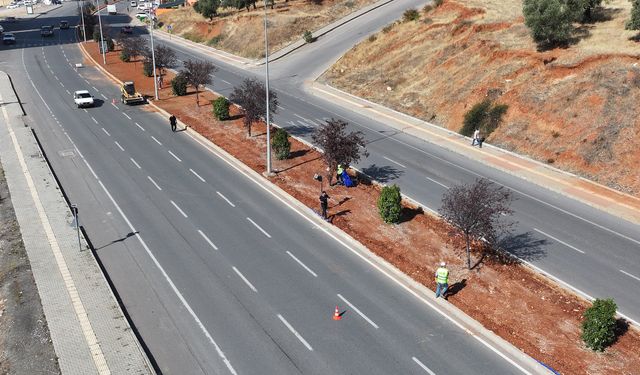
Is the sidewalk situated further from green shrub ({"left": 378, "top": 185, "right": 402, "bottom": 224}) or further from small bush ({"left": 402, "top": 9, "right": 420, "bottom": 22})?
small bush ({"left": 402, "top": 9, "right": 420, "bottom": 22})

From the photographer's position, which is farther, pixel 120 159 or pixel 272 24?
pixel 272 24

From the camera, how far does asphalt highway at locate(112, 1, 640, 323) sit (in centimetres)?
2225

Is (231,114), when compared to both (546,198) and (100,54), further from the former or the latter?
(100,54)

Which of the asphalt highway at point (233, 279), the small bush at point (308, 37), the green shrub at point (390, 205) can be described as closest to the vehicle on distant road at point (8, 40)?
the small bush at point (308, 37)

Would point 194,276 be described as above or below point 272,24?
below

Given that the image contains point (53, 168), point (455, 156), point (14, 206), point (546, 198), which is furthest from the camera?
point (455, 156)

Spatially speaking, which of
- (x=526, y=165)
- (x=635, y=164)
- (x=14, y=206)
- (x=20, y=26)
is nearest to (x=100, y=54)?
(x=20, y=26)

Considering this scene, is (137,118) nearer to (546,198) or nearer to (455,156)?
(455,156)

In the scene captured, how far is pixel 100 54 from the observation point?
2852 inches

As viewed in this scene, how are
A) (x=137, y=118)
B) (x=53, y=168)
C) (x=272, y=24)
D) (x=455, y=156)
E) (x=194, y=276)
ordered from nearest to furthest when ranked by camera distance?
(x=194, y=276), (x=53, y=168), (x=455, y=156), (x=137, y=118), (x=272, y=24)

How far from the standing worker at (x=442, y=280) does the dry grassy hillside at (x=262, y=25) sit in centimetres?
5171

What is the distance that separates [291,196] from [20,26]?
323 feet

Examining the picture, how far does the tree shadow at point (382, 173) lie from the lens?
31763 mm

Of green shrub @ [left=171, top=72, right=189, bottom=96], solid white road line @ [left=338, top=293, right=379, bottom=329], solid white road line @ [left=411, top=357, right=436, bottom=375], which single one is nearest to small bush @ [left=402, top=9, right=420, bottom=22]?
green shrub @ [left=171, top=72, right=189, bottom=96]
